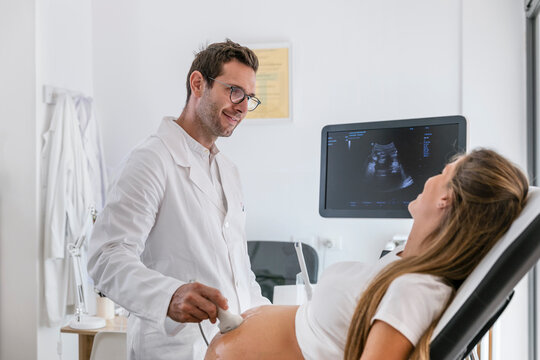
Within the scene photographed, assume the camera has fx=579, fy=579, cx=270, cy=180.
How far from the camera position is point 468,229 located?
1095 millimetres

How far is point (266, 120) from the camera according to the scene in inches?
118

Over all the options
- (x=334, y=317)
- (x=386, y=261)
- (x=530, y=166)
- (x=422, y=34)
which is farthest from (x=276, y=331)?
(x=422, y=34)

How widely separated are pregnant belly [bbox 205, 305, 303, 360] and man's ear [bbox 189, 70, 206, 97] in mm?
751

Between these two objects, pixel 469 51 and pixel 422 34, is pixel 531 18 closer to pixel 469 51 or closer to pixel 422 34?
pixel 469 51

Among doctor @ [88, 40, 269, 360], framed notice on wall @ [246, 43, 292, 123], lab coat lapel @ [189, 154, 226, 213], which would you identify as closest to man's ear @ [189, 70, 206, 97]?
doctor @ [88, 40, 269, 360]

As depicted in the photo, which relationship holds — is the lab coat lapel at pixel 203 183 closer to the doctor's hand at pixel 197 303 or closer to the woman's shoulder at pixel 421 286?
the doctor's hand at pixel 197 303

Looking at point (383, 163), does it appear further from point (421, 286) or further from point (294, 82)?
point (421, 286)

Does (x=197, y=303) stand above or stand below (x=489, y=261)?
below

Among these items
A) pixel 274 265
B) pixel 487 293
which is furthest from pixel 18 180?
pixel 487 293

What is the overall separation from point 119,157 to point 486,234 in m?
2.45

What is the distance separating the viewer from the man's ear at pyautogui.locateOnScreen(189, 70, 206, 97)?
1.72 m

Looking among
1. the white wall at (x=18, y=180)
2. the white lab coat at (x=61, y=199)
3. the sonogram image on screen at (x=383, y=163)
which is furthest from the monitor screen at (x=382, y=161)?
the white wall at (x=18, y=180)

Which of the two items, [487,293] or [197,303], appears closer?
[487,293]

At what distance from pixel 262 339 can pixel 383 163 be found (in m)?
1.20
